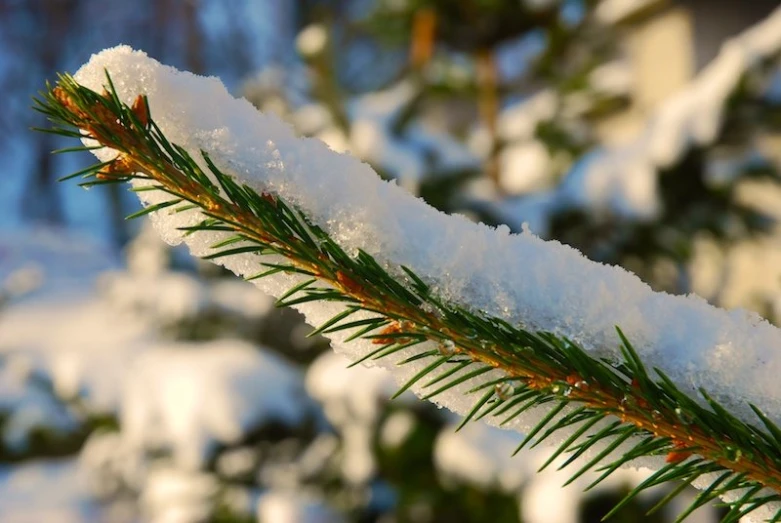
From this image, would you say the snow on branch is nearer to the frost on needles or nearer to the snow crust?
the snow crust

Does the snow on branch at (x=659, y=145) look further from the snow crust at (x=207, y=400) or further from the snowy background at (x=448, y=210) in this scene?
the snow crust at (x=207, y=400)

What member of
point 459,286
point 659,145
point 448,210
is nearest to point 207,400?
point 448,210

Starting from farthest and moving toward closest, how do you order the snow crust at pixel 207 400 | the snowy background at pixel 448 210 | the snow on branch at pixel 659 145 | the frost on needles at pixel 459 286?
the snow crust at pixel 207 400 < the snowy background at pixel 448 210 < the snow on branch at pixel 659 145 < the frost on needles at pixel 459 286

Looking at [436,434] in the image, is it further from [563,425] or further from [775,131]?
[563,425]

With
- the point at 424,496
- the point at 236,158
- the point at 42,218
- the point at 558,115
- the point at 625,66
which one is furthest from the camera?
the point at 42,218

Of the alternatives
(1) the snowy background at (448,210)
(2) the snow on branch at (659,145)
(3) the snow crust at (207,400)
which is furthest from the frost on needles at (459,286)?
(3) the snow crust at (207,400)

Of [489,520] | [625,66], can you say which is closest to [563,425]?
[489,520]
